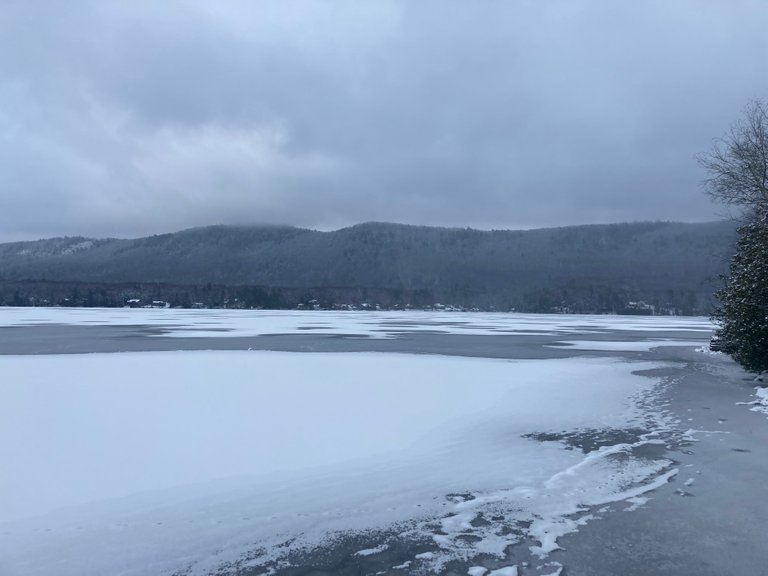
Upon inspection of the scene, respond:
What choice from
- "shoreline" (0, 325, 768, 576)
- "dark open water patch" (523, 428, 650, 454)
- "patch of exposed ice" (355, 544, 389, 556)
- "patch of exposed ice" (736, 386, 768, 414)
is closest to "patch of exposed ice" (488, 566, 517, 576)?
"shoreline" (0, 325, 768, 576)

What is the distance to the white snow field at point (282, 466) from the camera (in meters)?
5.93

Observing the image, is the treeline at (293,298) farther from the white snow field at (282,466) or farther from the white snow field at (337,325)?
the white snow field at (282,466)

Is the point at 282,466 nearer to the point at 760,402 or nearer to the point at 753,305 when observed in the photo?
the point at 760,402

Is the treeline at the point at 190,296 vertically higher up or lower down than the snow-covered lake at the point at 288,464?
higher up

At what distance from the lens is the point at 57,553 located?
5.60 metres

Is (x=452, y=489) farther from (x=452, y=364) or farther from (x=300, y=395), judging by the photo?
(x=452, y=364)

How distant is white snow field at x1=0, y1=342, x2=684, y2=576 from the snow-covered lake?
0.03 meters

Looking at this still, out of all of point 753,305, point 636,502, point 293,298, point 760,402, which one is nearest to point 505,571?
point 636,502

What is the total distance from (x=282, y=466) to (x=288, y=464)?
13 centimetres

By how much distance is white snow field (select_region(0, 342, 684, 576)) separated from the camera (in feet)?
19.5

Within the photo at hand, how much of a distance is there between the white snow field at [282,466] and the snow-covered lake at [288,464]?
30mm

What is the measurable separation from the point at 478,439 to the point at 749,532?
4709mm

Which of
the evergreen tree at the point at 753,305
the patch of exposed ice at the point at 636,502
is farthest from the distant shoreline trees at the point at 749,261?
the patch of exposed ice at the point at 636,502

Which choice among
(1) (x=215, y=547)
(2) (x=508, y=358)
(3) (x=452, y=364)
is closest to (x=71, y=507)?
(1) (x=215, y=547)
